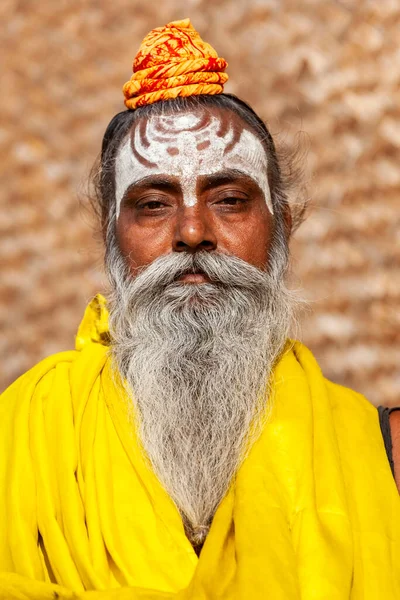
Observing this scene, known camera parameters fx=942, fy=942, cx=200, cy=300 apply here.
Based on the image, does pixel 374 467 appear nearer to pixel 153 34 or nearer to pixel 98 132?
pixel 153 34

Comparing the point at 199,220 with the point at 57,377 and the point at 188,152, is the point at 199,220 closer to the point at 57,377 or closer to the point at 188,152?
the point at 188,152

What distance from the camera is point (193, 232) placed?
2568 millimetres

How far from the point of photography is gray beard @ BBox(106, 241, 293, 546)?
8.40 ft

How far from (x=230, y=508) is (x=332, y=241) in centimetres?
240

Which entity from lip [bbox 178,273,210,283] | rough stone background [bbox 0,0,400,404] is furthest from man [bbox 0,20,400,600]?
rough stone background [bbox 0,0,400,404]

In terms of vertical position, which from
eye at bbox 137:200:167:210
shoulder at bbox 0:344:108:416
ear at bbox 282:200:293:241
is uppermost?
ear at bbox 282:200:293:241

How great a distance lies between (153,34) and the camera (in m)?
2.91

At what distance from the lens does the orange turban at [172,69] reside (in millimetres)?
2830

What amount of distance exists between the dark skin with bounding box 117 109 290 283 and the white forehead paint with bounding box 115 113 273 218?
2 centimetres

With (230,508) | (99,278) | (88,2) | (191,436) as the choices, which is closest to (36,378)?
(191,436)

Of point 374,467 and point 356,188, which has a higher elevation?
point 356,188

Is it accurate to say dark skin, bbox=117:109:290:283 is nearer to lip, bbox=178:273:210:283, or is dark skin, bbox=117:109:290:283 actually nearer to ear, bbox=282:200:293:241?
lip, bbox=178:273:210:283

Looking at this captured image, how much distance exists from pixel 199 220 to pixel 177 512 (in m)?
0.80

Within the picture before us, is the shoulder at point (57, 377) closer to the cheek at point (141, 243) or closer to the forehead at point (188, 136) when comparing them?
the cheek at point (141, 243)
